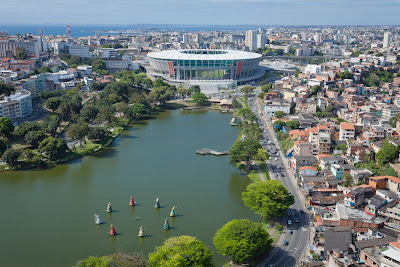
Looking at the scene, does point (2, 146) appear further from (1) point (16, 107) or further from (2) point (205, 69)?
(2) point (205, 69)

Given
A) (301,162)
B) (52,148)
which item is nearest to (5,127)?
(52,148)

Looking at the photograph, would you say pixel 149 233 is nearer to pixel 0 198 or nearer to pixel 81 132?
pixel 0 198

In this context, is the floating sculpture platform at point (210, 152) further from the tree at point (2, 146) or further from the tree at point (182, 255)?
the tree at point (182, 255)

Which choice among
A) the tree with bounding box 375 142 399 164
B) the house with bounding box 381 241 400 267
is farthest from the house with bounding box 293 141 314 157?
the house with bounding box 381 241 400 267

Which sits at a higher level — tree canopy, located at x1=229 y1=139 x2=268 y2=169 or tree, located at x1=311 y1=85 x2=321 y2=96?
tree, located at x1=311 y1=85 x2=321 y2=96

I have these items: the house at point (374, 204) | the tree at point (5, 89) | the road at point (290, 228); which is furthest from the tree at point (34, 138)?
the house at point (374, 204)

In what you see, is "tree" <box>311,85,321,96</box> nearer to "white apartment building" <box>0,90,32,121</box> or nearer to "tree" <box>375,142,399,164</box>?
"tree" <box>375,142,399,164</box>

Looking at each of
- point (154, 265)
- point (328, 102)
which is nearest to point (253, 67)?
point (328, 102)
